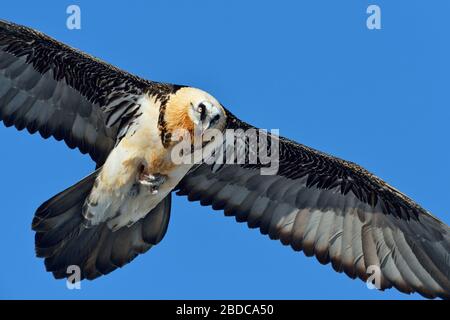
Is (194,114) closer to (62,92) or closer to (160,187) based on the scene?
(160,187)

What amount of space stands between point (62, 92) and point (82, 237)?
1979 mm

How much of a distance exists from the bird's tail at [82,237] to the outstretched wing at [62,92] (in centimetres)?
89

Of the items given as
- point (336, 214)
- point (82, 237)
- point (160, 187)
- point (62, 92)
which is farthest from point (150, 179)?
point (336, 214)

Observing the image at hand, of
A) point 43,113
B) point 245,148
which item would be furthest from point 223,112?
point 43,113

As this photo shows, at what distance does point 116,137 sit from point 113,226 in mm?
1155

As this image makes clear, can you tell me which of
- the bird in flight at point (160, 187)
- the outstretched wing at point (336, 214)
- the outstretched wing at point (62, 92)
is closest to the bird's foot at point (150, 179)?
the bird in flight at point (160, 187)

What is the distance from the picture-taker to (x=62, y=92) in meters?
17.5

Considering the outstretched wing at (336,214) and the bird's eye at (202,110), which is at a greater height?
the bird's eye at (202,110)

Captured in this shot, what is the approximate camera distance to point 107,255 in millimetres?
17000

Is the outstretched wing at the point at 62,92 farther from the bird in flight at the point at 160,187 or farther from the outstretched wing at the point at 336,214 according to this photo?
the outstretched wing at the point at 336,214

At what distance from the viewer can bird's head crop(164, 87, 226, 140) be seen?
1636 cm

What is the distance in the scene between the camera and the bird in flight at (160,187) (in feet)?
54.6

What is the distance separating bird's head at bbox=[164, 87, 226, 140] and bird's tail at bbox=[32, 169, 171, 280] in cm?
125

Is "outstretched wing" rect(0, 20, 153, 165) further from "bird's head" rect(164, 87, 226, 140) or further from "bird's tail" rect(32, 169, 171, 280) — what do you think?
"bird's tail" rect(32, 169, 171, 280)
